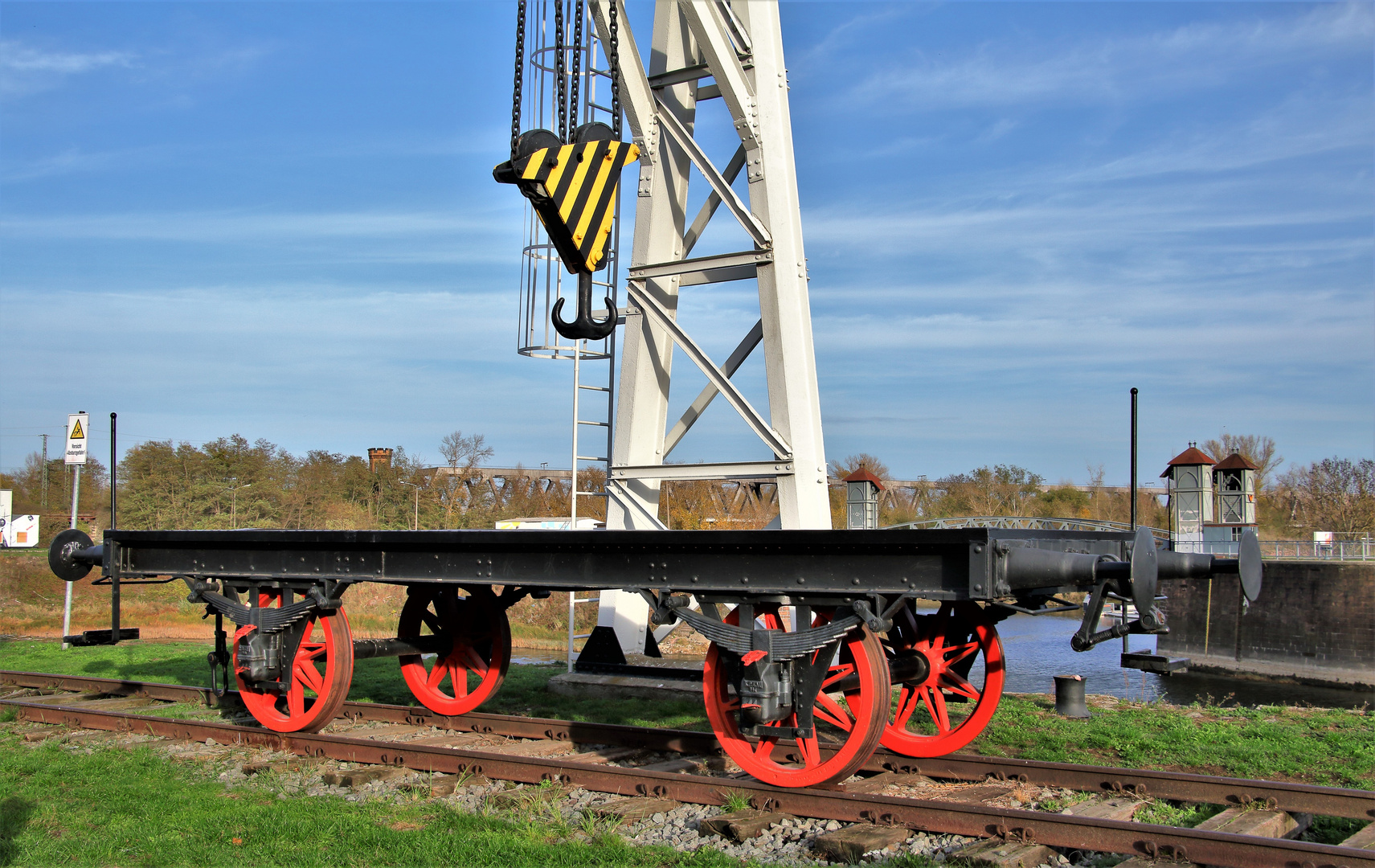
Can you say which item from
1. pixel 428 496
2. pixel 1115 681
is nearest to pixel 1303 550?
pixel 1115 681

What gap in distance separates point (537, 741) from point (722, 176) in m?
5.25

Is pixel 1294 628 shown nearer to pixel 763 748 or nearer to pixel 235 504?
pixel 763 748

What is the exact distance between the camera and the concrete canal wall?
101 feet

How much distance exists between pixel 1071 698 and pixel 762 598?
13.6 feet

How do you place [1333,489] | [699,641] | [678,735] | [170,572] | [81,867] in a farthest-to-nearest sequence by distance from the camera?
1. [1333,489]
2. [699,641]
3. [170,572]
4. [678,735]
5. [81,867]

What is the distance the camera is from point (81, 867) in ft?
15.4

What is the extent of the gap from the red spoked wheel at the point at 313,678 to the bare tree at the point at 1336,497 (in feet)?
193

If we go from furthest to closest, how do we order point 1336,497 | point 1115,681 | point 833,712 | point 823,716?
point 1336,497 → point 1115,681 → point 823,716 → point 833,712

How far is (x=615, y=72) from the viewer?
9086mm

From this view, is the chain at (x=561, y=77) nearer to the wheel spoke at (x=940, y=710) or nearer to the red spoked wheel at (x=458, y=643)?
the red spoked wheel at (x=458, y=643)

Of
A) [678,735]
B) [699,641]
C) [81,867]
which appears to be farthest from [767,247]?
[699,641]

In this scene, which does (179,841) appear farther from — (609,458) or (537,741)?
(609,458)

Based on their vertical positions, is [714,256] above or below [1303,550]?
above

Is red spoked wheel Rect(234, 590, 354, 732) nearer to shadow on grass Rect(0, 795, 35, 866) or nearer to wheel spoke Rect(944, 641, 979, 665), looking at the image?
shadow on grass Rect(0, 795, 35, 866)
